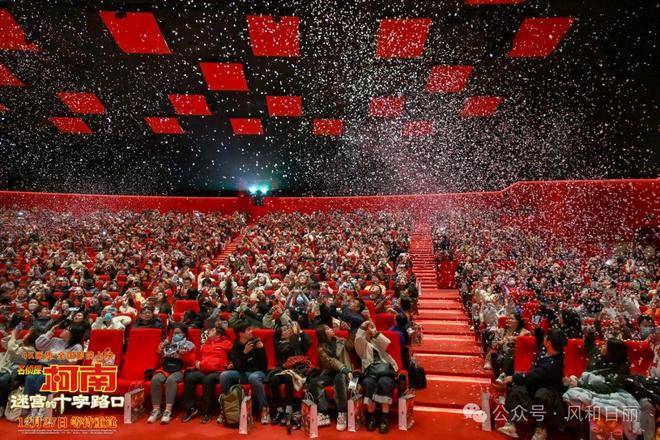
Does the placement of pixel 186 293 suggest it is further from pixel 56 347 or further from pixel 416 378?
pixel 416 378

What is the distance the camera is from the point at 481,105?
9.91m

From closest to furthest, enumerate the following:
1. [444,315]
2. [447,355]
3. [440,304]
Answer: [447,355]
[444,315]
[440,304]

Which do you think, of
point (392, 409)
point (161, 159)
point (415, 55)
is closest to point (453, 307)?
point (392, 409)

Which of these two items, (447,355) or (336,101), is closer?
(447,355)

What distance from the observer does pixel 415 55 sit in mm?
7875

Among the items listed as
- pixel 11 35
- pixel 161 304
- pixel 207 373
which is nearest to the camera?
pixel 207 373

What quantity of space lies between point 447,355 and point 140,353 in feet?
9.29

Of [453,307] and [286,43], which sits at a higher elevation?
[286,43]

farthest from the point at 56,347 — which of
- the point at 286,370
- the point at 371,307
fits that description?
the point at 371,307

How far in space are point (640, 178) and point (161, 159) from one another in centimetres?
1190

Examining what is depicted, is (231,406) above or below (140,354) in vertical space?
below

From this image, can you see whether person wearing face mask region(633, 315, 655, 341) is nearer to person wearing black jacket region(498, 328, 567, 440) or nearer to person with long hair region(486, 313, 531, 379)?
person with long hair region(486, 313, 531, 379)

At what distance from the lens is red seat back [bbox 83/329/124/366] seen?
3920 mm

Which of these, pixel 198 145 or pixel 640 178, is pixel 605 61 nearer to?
pixel 640 178
